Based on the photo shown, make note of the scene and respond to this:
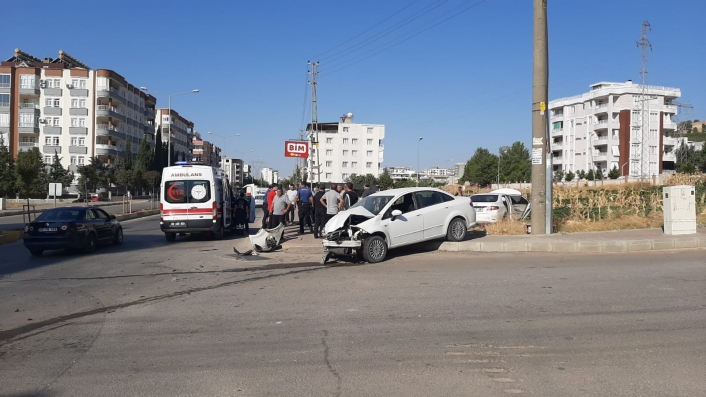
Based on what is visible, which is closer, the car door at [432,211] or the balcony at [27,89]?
the car door at [432,211]

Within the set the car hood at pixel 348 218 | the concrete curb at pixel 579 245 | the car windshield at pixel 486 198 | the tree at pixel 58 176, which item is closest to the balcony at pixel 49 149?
the tree at pixel 58 176

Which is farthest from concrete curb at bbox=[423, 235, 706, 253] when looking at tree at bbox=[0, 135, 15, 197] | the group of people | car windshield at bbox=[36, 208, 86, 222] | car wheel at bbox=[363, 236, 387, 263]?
tree at bbox=[0, 135, 15, 197]

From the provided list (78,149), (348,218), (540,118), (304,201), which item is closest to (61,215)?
(304,201)

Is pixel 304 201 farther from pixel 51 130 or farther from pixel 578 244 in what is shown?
pixel 51 130

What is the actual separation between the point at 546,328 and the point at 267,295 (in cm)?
449

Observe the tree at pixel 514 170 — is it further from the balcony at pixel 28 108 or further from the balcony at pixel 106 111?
the balcony at pixel 28 108

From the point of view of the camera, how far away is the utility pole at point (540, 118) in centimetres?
1625

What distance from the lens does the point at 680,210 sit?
15.8m

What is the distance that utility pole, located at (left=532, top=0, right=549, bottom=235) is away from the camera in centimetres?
1625

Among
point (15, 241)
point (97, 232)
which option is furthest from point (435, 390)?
point (15, 241)

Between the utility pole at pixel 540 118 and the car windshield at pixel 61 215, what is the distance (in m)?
13.0

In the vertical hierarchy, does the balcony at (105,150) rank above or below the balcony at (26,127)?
below

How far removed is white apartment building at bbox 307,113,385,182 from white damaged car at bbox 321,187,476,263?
85.7 m

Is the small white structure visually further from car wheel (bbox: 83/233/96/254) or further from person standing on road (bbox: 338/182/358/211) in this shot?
car wheel (bbox: 83/233/96/254)
